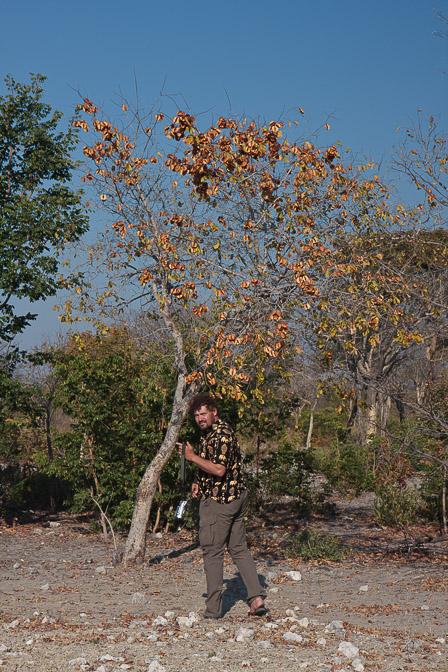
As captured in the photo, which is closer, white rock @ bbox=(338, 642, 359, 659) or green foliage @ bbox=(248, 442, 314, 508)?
white rock @ bbox=(338, 642, 359, 659)

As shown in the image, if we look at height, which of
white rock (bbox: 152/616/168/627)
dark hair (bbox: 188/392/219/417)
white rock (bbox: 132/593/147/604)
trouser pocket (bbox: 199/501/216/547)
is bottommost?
white rock (bbox: 152/616/168/627)

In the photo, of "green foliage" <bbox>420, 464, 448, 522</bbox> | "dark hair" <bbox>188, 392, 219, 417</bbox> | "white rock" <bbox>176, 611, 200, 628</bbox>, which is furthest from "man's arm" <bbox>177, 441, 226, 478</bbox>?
"green foliage" <bbox>420, 464, 448, 522</bbox>

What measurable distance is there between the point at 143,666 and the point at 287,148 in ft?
16.3

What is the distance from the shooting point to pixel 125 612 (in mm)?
6312

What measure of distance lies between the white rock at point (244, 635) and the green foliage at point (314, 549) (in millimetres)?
3516

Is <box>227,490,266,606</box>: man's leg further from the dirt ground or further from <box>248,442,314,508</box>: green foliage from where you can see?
<box>248,442,314,508</box>: green foliage

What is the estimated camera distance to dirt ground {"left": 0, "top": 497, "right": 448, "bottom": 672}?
4.82 metres

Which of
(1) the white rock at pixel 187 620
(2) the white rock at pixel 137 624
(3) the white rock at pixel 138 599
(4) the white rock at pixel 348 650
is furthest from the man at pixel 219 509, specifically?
(4) the white rock at pixel 348 650

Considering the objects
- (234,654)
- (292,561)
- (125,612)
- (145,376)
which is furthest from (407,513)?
(234,654)

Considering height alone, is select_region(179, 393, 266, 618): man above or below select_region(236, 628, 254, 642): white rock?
above

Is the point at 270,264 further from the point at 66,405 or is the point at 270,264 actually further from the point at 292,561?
the point at 66,405

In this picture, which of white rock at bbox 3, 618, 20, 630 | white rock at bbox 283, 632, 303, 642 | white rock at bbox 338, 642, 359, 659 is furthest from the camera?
white rock at bbox 3, 618, 20, 630

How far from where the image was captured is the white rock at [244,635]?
5.25m

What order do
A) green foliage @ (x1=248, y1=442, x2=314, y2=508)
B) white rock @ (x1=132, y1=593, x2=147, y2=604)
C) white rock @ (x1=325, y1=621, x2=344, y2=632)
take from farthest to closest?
green foliage @ (x1=248, y1=442, x2=314, y2=508)
white rock @ (x1=132, y1=593, x2=147, y2=604)
white rock @ (x1=325, y1=621, x2=344, y2=632)
